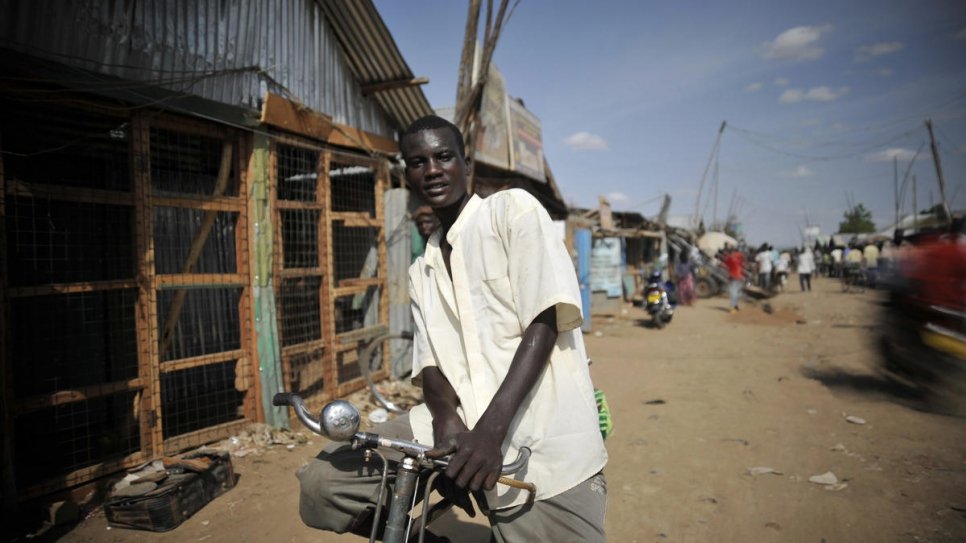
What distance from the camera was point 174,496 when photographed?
3557 mm

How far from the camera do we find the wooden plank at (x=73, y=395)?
3.59 metres

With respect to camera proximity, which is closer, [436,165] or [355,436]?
[355,436]

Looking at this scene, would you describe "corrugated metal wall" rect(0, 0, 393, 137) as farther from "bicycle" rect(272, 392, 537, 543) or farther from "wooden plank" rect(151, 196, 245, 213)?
"bicycle" rect(272, 392, 537, 543)

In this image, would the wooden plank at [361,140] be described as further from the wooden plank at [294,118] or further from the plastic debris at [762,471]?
the plastic debris at [762,471]

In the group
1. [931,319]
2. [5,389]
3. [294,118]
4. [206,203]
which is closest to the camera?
[5,389]

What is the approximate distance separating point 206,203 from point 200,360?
1.45 meters

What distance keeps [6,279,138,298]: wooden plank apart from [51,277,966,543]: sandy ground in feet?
5.48

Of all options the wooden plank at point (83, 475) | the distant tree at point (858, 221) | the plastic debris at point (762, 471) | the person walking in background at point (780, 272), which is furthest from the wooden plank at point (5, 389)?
the distant tree at point (858, 221)

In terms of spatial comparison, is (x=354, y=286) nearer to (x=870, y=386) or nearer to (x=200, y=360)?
(x=200, y=360)

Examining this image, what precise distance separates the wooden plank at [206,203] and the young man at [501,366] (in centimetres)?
364

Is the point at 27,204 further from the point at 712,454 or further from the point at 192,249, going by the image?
the point at 712,454

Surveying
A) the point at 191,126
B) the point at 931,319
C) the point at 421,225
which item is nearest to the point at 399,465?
the point at 191,126

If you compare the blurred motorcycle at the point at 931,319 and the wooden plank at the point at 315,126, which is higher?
the wooden plank at the point at 315,126

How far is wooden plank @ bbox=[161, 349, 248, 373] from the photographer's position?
4.39 metres
